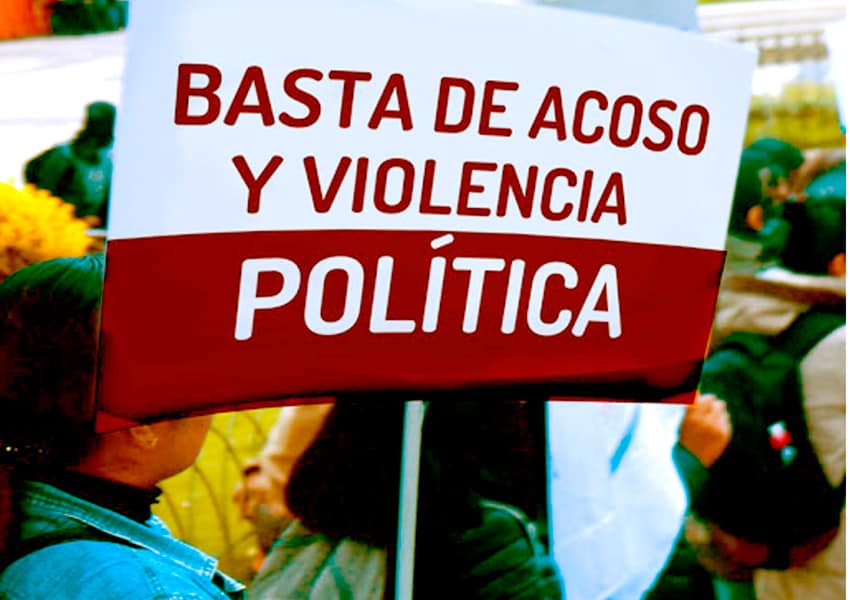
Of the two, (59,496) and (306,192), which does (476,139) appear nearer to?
(306,192)

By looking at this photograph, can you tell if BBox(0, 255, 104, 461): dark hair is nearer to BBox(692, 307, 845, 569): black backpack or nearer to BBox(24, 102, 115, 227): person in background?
BBox(24, 102, 115, 227): person in background

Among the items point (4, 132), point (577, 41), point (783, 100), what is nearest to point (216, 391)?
point (577, 41)

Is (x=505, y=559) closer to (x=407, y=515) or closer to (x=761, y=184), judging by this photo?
(x=407, y=515)

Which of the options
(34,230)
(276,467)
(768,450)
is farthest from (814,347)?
(34,230)

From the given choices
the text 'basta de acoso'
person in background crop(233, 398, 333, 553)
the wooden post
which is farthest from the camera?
person in background crop(233, 398, 333, 553)

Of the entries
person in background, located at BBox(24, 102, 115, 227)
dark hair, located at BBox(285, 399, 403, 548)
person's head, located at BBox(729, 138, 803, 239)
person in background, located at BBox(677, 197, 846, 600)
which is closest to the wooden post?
dark hair, located at BBox(285, 399, 403, 548)

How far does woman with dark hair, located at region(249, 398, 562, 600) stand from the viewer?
235 cm

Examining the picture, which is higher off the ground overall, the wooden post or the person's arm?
the wooden post

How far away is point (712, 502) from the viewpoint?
3143mm

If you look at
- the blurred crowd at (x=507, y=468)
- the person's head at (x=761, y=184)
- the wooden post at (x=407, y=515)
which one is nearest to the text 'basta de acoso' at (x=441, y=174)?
the blurred crowd at (x=507, y=468)

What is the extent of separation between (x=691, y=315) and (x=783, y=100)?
5.74ft

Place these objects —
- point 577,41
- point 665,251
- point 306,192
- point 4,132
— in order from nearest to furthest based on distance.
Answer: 1. point 306,192
2. point 577,41
3. point 665,251
4. point 4,132

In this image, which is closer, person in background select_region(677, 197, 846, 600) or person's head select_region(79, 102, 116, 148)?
person's head select_region(79, 102, 116, 148)

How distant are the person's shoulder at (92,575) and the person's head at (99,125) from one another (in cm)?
97
